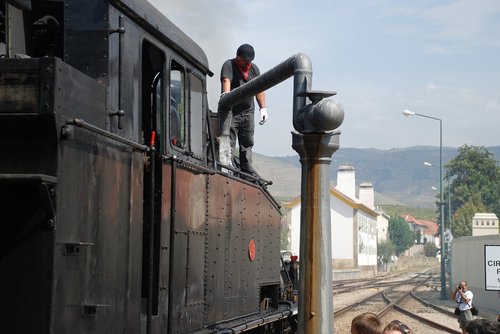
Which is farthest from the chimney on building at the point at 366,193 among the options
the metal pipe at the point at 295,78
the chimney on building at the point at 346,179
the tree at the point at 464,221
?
the metal pipe at the point at 295,78

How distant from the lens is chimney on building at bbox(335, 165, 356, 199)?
111m

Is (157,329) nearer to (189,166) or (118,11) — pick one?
(189,166)

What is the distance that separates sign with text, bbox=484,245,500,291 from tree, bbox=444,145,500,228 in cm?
7765

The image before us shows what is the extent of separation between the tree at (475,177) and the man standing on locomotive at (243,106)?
83.6 m

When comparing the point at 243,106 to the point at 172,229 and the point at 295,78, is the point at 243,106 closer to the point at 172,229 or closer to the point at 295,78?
the point at 295,78

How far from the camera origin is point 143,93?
7.47 m

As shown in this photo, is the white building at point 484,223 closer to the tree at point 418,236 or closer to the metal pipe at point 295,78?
the metal pipe at point 295,78

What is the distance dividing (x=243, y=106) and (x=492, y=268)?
23.4 ft

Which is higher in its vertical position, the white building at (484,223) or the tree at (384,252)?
the white building at (484,223)

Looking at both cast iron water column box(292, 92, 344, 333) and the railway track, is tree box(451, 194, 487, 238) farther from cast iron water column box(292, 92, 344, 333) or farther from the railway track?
Answer: cast iron water column box(292, 92, 344, 333)

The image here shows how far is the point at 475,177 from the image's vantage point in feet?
313

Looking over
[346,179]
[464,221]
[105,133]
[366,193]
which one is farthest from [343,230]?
[105,133]

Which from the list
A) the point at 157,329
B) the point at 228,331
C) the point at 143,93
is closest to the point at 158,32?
the point at 143,93

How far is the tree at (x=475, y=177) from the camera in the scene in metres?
93.2
